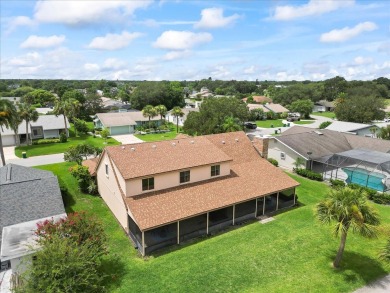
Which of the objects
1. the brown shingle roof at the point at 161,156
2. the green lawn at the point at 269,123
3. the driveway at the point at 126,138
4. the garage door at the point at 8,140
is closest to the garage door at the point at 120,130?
the driveway at the point at 126,138

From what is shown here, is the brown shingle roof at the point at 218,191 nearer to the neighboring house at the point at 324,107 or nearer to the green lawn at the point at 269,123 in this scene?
the green lawn at the point at 269,123

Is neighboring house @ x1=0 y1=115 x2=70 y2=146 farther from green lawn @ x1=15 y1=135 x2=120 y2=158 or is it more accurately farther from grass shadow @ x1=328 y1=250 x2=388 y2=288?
grass shadow @ x1=328 y1=250 x2=388 y2=288

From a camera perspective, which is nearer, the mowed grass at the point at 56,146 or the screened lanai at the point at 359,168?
the screened lanai at the point at 359,168

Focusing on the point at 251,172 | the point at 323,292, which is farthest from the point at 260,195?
the point at 323,292

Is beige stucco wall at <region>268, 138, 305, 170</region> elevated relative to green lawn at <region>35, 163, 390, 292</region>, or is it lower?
elevated

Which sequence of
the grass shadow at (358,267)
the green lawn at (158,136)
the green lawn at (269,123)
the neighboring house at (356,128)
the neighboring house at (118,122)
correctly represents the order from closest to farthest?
1. the grass shadow at (358,267)
2. the neighboring house at (356,128)
3. the green lawn at (158,136)
4. the neighboring house at (118,122)
5. the green lawn at (269,123)

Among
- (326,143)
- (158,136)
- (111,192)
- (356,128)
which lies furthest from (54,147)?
(356,128)

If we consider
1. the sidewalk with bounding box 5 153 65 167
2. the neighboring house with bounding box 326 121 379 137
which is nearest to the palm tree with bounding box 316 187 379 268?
the sidewalk with bounding box 5 153 65 167
